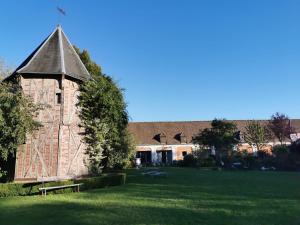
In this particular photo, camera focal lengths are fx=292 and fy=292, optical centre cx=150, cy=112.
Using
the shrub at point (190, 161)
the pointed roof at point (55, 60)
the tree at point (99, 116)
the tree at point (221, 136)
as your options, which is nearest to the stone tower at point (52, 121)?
the pointed roof at point (55, 60)

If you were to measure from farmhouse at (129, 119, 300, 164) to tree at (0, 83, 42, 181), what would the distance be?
25301 millimetres

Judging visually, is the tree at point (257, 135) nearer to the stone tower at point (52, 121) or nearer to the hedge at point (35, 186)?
the stone tower at point (52, 121)

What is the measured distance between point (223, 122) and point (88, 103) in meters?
16.5

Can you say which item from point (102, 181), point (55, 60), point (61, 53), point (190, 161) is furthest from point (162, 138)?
point (102, 181)

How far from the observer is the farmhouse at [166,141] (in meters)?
41.0

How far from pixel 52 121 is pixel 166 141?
25854 mm

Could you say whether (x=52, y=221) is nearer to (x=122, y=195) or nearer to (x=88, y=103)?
(x=122, y=195)

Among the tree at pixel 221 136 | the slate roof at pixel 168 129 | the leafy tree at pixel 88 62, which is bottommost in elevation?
the tree at pixel 221 136

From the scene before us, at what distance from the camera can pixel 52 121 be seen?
17.5m

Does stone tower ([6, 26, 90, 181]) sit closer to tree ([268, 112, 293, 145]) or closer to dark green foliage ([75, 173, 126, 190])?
dark green foliage ([75, 173, 126, 190])

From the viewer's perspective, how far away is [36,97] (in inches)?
697

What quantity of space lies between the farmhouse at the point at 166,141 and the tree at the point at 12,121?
2530 centimetres

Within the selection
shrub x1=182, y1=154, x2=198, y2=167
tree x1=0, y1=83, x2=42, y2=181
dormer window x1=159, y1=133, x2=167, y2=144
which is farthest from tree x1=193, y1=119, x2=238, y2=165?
tree x1=0, y1=83, x2=42, y2=181

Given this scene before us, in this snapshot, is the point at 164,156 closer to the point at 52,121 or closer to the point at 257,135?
the point at 257,135
